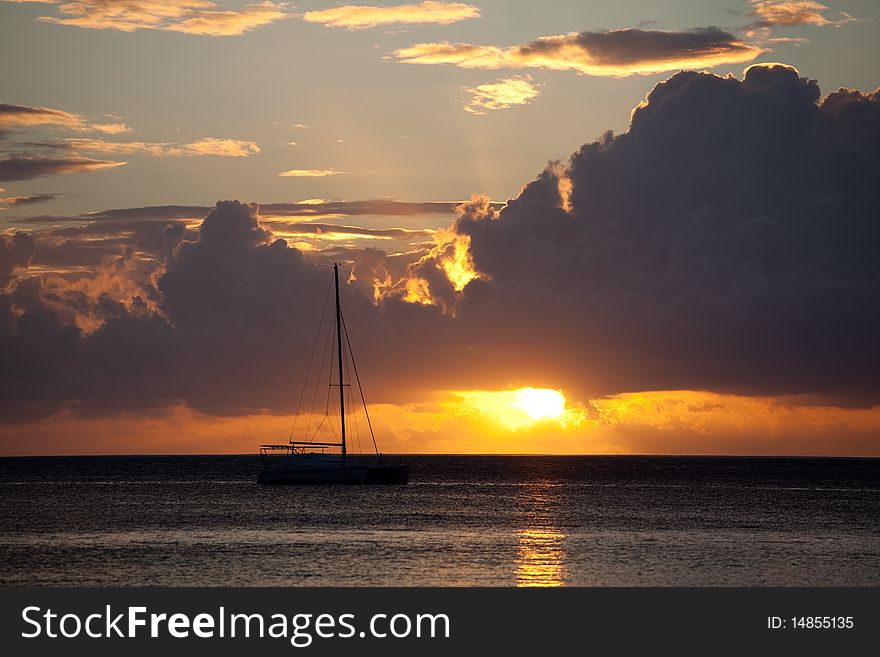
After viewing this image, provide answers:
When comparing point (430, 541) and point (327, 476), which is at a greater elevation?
point (430, 541)

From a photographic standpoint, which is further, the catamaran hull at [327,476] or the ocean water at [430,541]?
the catamaran hull at [327,476]

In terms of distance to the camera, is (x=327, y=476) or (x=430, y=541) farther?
(x=327, y=476)

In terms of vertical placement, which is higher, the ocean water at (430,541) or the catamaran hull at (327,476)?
the ocean water at (430,541)

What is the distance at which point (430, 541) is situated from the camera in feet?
299

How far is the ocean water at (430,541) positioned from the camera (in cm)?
7156

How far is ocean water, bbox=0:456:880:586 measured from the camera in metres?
71.6

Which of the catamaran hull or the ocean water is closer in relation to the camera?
the ocean water

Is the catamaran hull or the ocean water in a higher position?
the ocean water
